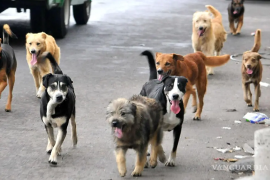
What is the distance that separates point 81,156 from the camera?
7551mm

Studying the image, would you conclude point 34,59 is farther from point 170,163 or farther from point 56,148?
point 170,163

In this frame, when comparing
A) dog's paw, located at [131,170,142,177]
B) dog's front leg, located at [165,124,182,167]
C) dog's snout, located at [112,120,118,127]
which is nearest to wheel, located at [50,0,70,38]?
dog's front leg, located at [165,124,182,167]

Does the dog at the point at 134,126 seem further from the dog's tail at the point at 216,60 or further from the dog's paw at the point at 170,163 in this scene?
the dog's tail at the point at 216,60

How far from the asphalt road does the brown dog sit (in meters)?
0.38

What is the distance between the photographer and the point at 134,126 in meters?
6.43

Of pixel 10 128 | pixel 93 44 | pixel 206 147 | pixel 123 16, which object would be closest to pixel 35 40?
pixel 10 128

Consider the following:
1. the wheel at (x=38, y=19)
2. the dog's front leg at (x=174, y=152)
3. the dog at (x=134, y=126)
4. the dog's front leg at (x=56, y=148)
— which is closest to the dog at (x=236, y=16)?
the wheel at (x=38, y=19)

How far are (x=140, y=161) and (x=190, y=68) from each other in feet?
10.1

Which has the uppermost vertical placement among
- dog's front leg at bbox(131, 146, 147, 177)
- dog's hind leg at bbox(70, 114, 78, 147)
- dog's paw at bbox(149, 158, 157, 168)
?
dog's front leg at bbox(131, 146, 147, 177)

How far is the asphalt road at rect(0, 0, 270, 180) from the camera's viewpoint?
7.11m

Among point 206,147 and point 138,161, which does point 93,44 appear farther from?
point 138,161

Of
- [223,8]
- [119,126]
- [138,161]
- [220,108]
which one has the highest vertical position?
[119,126]

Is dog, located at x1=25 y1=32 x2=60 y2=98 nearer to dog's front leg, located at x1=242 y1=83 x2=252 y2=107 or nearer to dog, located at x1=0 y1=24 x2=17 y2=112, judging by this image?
dog, located at x1=0 y1=24 x2=17 y2=112

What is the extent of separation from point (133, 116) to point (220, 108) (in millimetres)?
4159
